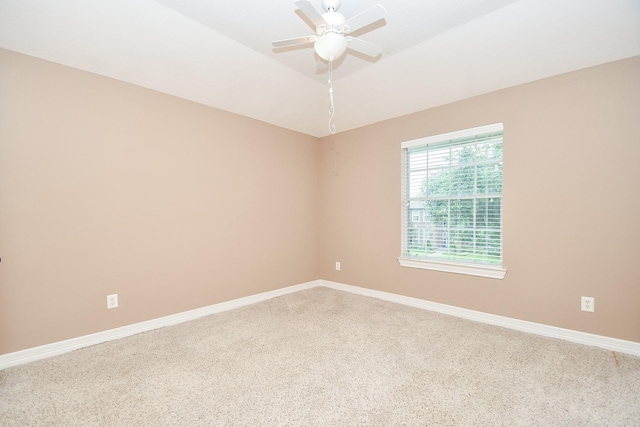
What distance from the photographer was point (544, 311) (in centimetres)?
257

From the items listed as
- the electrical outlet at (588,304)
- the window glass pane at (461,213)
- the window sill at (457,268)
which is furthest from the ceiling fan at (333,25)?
the electrical outlet at (588,304)

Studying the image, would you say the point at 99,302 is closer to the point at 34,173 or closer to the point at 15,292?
the point at 15,292

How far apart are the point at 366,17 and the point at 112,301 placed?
9.88 ft

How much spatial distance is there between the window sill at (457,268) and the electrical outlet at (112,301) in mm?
3026

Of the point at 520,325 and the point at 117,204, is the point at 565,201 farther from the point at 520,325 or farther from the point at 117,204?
the point at 117,204

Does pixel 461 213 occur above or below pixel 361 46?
below

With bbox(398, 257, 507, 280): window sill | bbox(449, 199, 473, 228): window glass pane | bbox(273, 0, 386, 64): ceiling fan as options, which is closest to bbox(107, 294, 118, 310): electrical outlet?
bbox(273, 0, 386, 64): ceiling fan

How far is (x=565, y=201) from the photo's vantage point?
8.09ft

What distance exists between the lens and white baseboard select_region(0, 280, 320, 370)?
2113 millimetres

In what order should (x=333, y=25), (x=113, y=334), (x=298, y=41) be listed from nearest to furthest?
(x=333, y=25), (x=298, y=41), (x=113, y=334)

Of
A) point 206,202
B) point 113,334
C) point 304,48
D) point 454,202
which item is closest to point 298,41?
point 304,48

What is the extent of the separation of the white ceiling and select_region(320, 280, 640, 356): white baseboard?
2267mm

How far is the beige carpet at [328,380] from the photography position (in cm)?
155

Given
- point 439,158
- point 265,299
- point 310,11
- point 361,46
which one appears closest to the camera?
point 310,11
